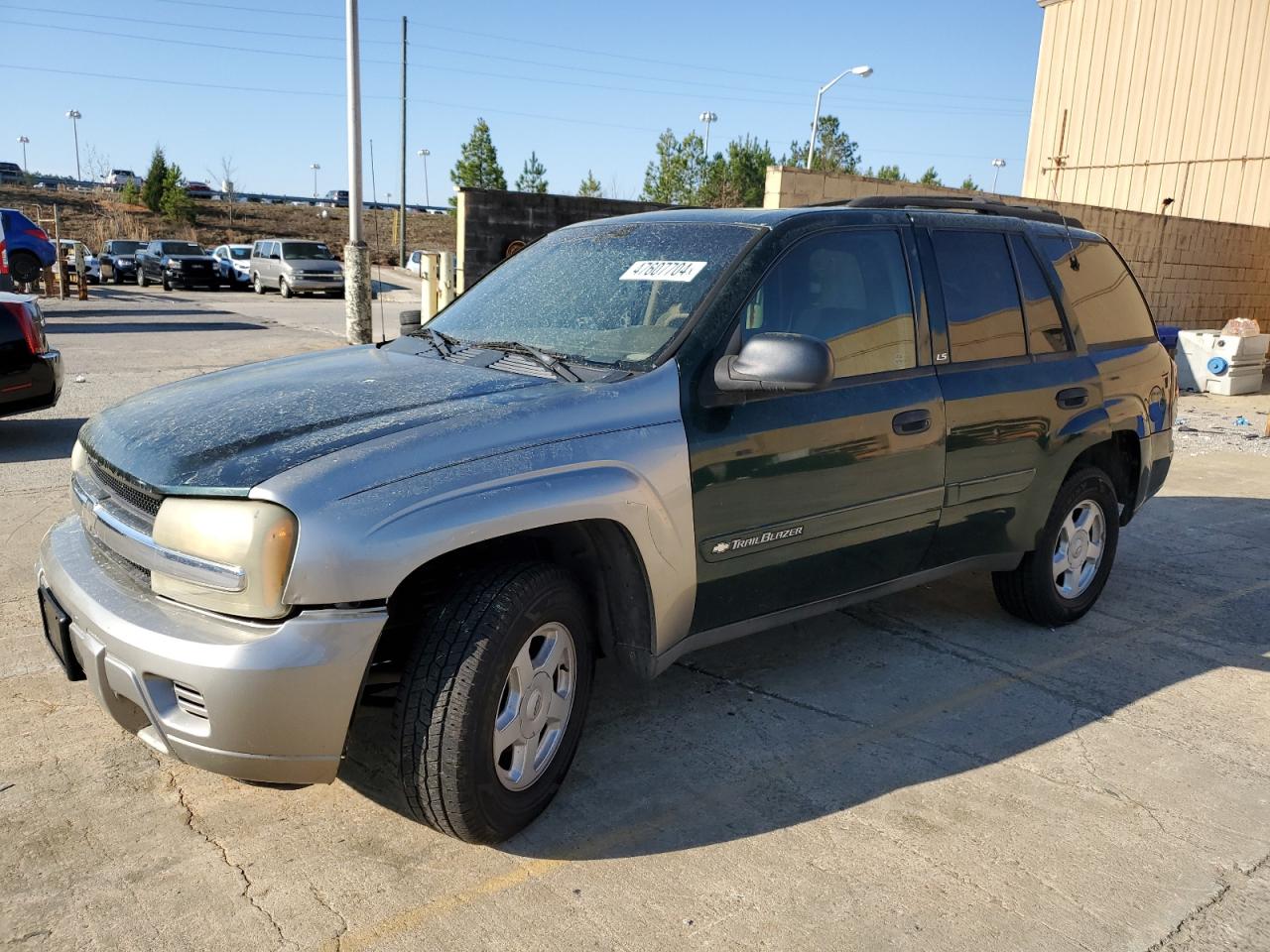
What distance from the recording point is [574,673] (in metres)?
3.08

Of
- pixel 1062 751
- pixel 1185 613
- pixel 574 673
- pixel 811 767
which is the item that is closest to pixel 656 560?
pixel 574 673

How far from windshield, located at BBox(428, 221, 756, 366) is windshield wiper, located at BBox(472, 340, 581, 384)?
0.04 metres

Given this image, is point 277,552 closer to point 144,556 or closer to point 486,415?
point 144,556

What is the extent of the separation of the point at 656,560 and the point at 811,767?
0.97 metres

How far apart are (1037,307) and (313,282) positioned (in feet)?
90.3

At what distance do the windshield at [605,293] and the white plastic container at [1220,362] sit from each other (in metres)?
12.6

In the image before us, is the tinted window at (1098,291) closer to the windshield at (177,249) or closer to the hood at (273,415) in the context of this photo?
the hood at (273,415)

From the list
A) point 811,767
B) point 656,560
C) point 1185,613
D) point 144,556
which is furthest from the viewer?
point 1185,613

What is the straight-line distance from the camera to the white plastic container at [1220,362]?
46.1 feet

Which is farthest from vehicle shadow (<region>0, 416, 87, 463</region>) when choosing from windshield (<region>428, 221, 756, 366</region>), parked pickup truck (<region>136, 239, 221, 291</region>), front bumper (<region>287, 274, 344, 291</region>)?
parked pickup truck (<region>136, 239, 221, 291</region>)

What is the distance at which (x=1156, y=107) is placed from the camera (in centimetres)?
1953

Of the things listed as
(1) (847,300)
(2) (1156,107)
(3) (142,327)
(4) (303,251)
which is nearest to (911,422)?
(1) (847,300)

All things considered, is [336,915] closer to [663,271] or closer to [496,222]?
[663,271]

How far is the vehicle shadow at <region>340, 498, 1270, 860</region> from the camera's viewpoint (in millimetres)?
3195
